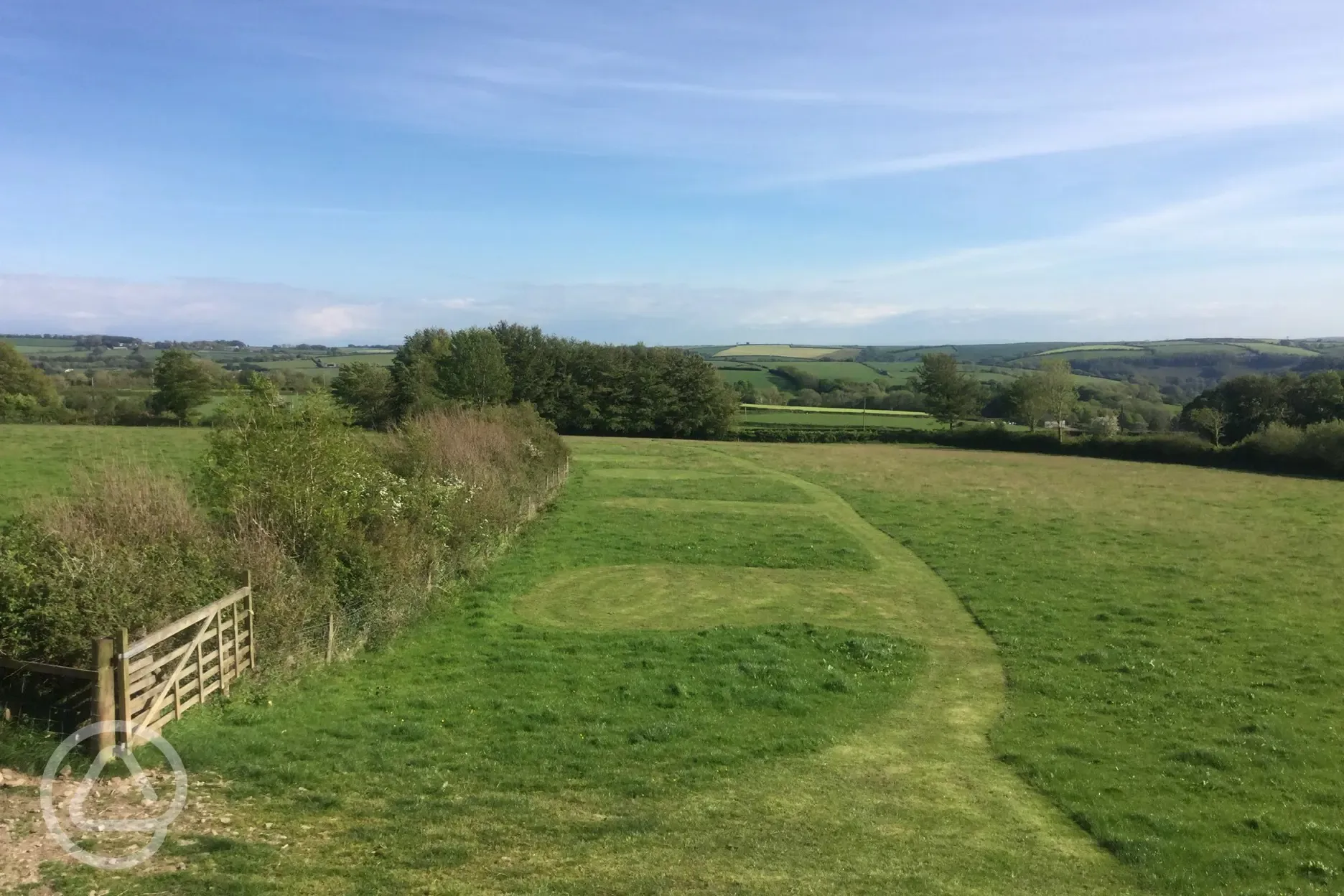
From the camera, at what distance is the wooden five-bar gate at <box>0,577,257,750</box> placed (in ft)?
34.5

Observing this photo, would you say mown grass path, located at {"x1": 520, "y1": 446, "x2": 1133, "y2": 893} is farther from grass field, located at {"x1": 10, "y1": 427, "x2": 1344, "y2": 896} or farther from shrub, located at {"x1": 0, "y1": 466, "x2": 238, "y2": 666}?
shrub, located at {"x1": 0, "y1": 466, "x2": 238, "y2": 666}

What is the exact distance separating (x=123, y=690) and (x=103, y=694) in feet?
0.82

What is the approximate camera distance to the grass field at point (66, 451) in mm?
29859

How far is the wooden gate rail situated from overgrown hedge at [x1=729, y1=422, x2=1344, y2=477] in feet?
235

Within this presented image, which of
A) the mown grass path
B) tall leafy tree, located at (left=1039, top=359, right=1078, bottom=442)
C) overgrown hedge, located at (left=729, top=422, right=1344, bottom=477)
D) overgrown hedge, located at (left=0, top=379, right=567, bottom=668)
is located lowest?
the mown grass path

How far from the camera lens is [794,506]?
4394 centimetres

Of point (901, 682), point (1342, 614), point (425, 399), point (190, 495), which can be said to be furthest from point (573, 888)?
point (425, 399)

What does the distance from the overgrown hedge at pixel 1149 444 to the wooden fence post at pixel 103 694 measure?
7367 cm

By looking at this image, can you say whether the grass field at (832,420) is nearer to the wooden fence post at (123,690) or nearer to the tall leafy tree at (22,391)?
the tall leafy tree at (22,391)

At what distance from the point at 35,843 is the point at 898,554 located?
28.0m

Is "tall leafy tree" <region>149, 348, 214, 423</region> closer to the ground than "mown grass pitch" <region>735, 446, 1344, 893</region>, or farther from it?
farther from it

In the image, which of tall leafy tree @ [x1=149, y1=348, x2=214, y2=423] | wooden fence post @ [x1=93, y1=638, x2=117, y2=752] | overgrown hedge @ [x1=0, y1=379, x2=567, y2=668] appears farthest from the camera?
tall leafy tree @ [x1=149, y1=348, x2=214, y2=423]

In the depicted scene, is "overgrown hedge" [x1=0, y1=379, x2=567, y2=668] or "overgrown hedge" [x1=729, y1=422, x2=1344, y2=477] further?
"overgrown hedge" [x1=729, y1=422, x2=1344, y2=477]
